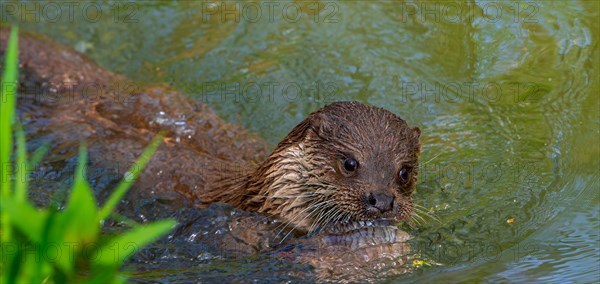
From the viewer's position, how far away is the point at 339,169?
360cm

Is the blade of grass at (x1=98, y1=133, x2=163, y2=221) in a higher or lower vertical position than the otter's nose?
higher

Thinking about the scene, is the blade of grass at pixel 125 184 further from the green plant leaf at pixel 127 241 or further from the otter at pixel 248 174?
the otter at pixel 248 174

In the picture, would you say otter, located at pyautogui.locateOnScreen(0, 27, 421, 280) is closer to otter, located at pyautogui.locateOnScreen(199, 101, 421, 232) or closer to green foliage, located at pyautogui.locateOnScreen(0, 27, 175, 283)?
otter, located at pyautogui.locateOnScreen(199, 101, 421, 232)

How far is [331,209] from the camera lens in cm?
360

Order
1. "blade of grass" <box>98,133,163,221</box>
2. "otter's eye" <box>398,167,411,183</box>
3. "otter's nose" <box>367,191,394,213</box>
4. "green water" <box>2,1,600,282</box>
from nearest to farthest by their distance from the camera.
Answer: "blade of grass" <box>98,133,163,221</box>, "otter's nose" <box>367,191,394,213</box>, "otter's eye" <box>398,167,411,183</box>, "green water" <box>2,1,600,282</box>

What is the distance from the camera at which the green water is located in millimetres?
4426

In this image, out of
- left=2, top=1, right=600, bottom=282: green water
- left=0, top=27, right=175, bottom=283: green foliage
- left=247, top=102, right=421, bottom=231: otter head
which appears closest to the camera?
left=0, top=27, right=175, bottom=283: green foliage

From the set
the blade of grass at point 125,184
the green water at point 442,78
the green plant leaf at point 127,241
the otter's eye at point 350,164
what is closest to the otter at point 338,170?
the otter's eye at point 350,164

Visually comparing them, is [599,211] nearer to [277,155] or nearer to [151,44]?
[277,155]

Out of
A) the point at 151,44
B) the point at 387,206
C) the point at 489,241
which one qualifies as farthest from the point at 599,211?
the point at 151,44

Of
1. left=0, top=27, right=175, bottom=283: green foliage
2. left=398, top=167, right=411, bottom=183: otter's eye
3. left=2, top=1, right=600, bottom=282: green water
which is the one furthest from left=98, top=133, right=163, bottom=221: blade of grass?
left=2, top=1, right=600, bottom=282: green water

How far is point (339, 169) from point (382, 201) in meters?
0.28

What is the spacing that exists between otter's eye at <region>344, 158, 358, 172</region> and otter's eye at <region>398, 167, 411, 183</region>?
215mm

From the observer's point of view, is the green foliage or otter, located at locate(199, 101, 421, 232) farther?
otter, located at locate(199, 101, 421, 232)
